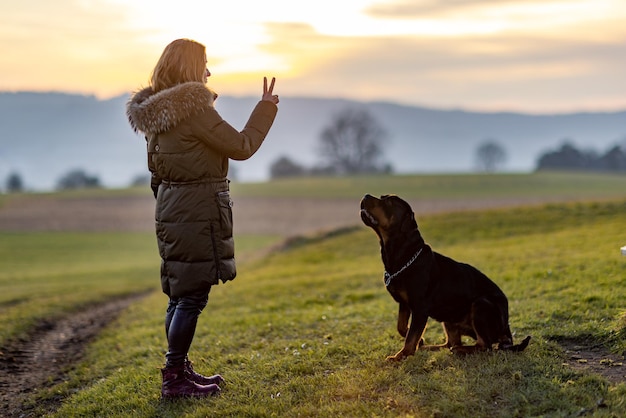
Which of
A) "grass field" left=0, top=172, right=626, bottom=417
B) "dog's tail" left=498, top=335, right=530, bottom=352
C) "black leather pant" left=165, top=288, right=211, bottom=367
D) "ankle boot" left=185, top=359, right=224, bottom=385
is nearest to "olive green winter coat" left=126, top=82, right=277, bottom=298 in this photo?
"black leather pant" left=165, top=288, right=211, bottom=367

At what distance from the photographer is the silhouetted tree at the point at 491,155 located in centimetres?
13038

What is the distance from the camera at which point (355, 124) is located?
10375 cm

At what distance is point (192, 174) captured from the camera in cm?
525

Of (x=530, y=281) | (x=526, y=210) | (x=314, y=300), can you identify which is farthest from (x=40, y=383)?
(x=526, y=210)

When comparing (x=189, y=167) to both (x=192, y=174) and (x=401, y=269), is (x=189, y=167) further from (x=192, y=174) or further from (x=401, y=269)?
(x=401, y=269)

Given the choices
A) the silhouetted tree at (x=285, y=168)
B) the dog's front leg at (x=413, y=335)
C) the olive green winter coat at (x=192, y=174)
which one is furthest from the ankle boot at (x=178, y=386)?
the silhouetted tree at (x=285, y=168)

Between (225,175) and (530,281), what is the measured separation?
6597mm

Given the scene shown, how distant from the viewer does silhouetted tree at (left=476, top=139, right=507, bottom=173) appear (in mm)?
130375

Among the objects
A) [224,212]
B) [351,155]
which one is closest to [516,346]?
[224,212]

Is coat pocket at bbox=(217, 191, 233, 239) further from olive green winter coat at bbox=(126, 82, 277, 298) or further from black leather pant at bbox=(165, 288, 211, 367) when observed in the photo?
black leather pant at bbox=(165, 288, 211, 367)

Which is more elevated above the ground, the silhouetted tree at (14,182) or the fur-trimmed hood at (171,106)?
the fur-trimmed hood at (171,106)

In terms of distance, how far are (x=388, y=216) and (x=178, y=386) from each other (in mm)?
2485

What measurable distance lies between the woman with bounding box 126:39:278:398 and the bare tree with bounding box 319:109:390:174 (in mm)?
97825

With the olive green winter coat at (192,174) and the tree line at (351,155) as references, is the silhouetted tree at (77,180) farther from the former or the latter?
the olive green winter coat at (192,174)
